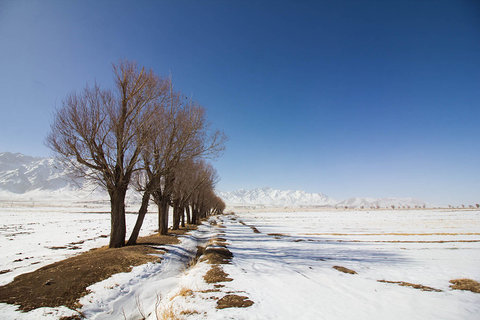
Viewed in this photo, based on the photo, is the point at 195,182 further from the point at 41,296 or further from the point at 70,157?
the point at 41,296

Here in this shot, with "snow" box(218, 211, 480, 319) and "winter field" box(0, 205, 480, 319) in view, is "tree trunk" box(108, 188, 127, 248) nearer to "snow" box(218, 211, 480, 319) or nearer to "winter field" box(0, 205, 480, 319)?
"winter field" box(0, 205, 480, 319)

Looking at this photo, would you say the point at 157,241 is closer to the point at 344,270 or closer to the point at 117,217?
the point at 117,217

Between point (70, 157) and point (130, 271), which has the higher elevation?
point (70, 157)

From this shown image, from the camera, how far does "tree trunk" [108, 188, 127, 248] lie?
1291 cm

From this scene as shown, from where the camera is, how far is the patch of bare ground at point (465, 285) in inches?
296

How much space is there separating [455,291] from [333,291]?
3.98 metres

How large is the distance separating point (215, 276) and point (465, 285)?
8902 millimetres

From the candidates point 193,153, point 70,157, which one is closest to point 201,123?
point 193,153

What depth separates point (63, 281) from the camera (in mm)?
7227

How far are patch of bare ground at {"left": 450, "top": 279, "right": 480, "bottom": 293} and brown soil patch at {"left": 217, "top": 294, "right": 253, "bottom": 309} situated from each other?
722 centimetres

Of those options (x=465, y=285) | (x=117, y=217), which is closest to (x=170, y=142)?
(x=117, y=217)

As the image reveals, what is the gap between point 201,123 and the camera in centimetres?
1596

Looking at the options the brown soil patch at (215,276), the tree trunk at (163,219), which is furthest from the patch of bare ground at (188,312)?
the tree trunk at (163,219)

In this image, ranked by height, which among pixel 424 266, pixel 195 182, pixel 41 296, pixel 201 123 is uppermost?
pixel 201 123
